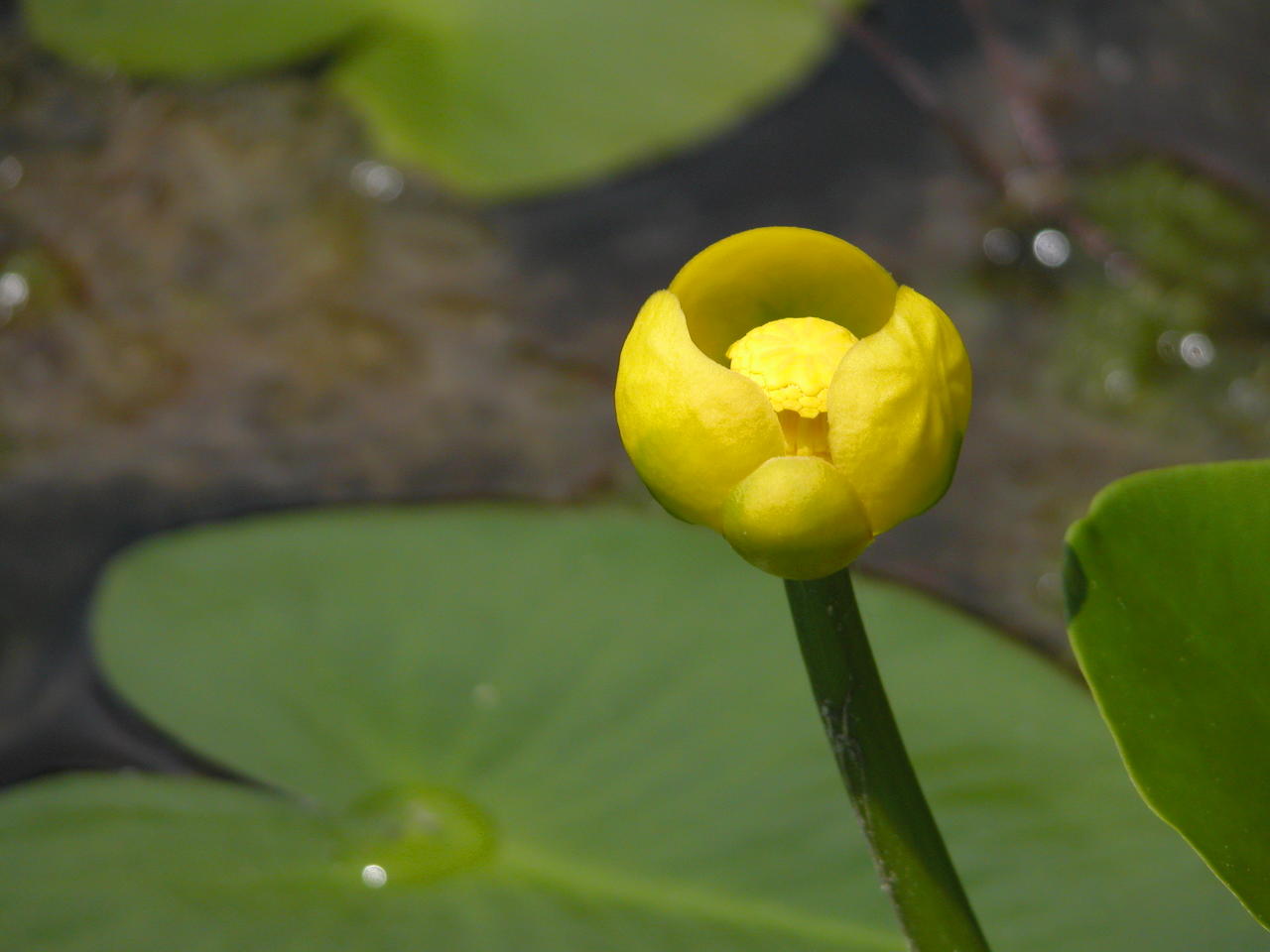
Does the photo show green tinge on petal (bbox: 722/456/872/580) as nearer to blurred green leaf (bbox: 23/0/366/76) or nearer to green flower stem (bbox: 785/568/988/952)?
green flower stem (bbox: 785/568/988/952)

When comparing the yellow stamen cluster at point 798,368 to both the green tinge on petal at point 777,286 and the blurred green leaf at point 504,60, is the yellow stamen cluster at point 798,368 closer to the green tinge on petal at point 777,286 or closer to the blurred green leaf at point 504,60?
the green tinge on petal at point 777,286

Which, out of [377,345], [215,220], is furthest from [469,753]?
[215,220]

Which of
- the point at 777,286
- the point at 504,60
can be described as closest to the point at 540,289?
the point at 504,60

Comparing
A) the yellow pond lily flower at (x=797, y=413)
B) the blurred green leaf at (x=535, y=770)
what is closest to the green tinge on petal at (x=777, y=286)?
the yellow pond lily flower at (x=797, y=413)

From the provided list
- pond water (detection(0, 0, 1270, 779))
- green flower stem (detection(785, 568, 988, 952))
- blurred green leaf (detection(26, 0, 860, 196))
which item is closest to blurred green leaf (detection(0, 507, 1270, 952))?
pond water (detection(0, 0, 1270, 779))

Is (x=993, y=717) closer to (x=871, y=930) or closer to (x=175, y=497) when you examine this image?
(x=871, y=930)

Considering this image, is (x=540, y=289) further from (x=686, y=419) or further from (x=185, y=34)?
(x=686, y=419)
